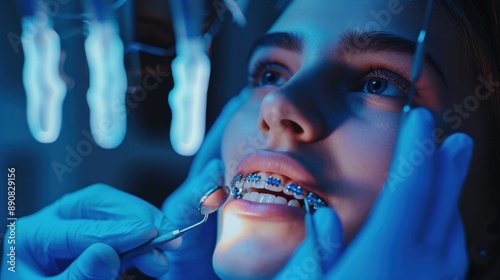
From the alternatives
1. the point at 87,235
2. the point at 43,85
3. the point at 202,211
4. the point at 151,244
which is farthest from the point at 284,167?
the point at 43,85

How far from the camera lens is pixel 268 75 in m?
1.08

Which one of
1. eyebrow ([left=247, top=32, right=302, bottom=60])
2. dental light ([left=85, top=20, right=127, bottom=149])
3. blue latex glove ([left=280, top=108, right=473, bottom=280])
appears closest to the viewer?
blue latex glove ([left=280, top=108, right=473, bottom=280])

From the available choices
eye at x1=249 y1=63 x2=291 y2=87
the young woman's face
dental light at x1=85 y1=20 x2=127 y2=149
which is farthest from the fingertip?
eye at x1=249 y1=63 x2=291 y2=87

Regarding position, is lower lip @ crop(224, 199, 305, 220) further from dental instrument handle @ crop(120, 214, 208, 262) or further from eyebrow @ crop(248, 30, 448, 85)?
eyebrow @ crop(248, 30, 448, 85)

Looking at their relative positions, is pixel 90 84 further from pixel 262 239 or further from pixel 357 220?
pixel 357 220

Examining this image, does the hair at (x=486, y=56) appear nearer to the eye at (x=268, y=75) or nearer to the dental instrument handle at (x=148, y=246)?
the eye at (x=268, y=75)

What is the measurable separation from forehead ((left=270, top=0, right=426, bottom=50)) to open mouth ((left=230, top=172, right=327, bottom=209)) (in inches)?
10.0

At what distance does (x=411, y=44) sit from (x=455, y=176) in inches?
9.2

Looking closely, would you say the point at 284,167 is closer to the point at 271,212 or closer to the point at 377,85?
the point at 271,212

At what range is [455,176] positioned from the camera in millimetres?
937

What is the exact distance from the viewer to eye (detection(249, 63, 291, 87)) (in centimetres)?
105

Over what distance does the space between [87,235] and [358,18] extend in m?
0.64

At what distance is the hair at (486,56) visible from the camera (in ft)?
3.23

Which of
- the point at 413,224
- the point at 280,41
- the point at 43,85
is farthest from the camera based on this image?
the point at 43,85
